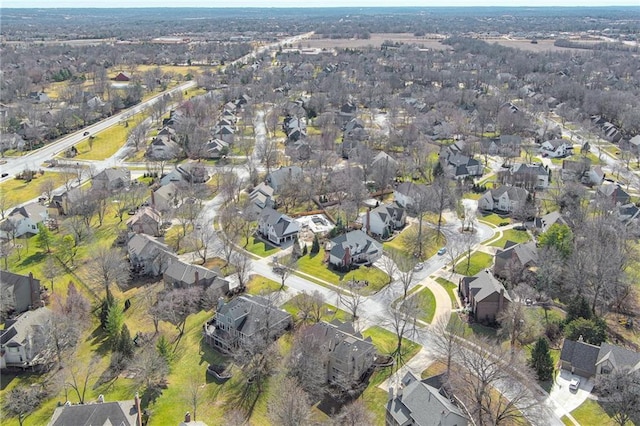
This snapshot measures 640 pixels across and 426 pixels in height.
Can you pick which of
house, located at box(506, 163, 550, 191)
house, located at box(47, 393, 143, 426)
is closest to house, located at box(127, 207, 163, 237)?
house, located at box(47, 393, 143, 426)

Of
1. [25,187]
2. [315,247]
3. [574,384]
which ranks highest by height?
[574,384]

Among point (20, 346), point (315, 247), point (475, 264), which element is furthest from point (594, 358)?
point (20, 346)

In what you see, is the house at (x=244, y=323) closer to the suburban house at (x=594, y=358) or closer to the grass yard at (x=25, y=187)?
the suburban house at (x=594, y=358)

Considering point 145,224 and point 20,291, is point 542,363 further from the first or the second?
point 145,224

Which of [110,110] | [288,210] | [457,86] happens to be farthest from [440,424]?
[457,86]

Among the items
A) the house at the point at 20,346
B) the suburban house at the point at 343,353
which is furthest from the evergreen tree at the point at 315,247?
the house at the point at 20,346

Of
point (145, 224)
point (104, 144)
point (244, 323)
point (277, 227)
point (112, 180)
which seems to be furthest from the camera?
point (104, 144)
